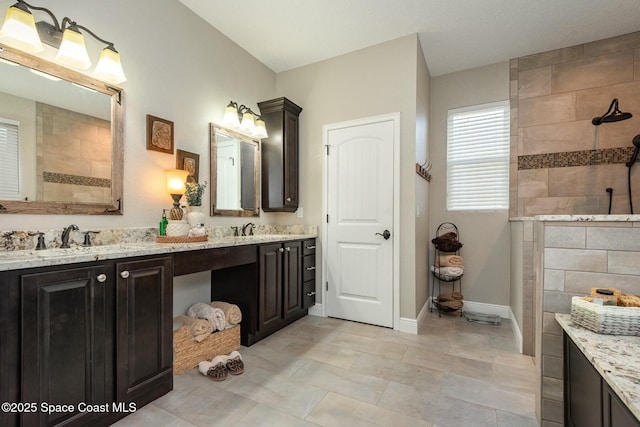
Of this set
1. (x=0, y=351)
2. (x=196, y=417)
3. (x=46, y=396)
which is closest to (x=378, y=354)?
(x=196, y=417)

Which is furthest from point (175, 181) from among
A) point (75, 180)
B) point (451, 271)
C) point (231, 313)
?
point (451, 271)

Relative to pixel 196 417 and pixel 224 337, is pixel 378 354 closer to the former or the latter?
pixel 224 337

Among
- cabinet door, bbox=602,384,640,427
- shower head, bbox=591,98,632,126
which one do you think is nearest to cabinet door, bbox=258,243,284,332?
cabinet door, bbox=602,384,640,427

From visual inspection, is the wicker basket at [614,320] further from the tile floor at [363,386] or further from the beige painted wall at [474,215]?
the beige painted wall at [474,215]

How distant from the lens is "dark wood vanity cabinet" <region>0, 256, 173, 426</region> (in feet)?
3.83

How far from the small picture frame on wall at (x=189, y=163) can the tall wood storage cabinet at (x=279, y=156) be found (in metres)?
0.88

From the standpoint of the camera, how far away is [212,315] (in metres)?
2.26

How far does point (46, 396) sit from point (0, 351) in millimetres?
292

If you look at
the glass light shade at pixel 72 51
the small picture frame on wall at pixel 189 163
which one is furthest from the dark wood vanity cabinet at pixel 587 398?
the glass light shade at pixel 72 51

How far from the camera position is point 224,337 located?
7.43 feet

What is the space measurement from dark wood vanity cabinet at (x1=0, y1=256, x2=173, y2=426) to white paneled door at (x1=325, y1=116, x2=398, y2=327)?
1.84 metres

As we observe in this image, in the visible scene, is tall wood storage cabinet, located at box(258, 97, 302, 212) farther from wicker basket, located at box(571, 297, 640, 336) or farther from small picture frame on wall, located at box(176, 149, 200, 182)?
wicker basket, located at box(571, 297, 640, 336)

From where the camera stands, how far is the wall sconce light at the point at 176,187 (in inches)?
89.1

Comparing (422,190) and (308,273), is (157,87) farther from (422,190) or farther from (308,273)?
(422,190)
